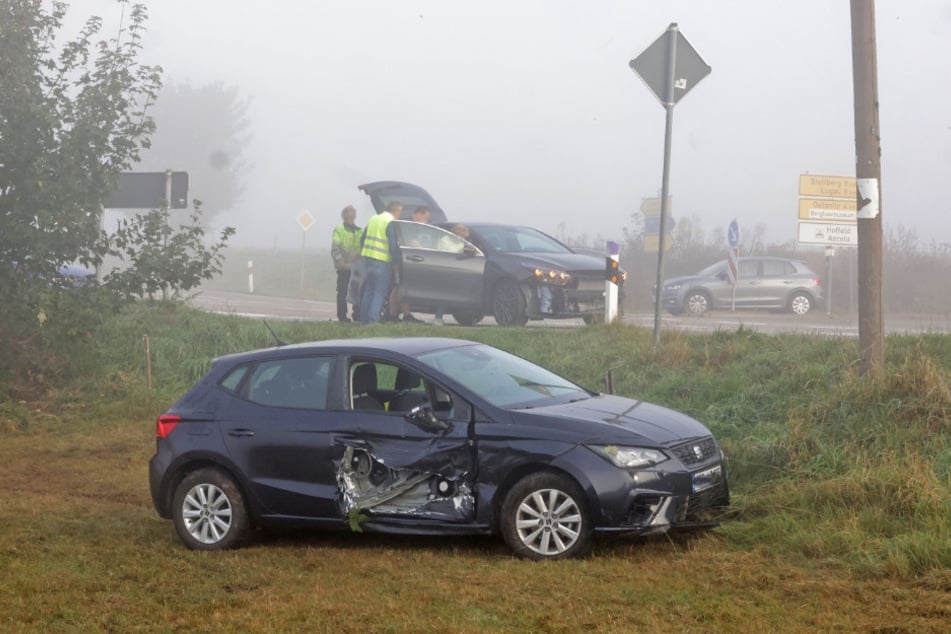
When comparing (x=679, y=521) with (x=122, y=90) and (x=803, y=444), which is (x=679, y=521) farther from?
(x=122, y=90)

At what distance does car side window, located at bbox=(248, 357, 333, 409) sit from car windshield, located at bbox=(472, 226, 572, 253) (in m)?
10.6

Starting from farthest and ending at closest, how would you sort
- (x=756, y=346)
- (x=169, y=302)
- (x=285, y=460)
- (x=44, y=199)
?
(x=169, y=302)
(x=44, y=199)
(x=756, y=346)
(x=285, y=460)

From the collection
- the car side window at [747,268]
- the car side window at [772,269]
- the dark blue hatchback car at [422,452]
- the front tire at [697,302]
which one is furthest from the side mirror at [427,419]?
the car side window at [772,269]

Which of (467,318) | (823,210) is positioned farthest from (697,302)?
(467,318)

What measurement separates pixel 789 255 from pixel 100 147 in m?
22.5

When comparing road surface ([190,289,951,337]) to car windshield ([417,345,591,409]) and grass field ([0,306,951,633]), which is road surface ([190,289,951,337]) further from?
car windshield ([417,345,591,409])

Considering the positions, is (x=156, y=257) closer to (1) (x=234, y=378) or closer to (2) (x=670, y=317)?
(1) (x=234, y=378)

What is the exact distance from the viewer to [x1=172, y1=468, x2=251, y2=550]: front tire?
8906 mm

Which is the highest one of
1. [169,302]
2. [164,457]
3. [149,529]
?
[169,302]

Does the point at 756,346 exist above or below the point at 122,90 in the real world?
below

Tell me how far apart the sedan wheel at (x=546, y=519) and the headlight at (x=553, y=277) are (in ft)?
34.6

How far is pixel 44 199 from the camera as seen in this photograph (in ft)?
52.1

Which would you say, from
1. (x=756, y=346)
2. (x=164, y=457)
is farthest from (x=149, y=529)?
(x=756, y=346)

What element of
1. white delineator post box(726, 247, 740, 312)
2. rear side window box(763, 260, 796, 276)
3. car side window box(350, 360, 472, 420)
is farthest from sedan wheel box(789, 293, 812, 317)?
car side window box(350, 360, 472, 420)
